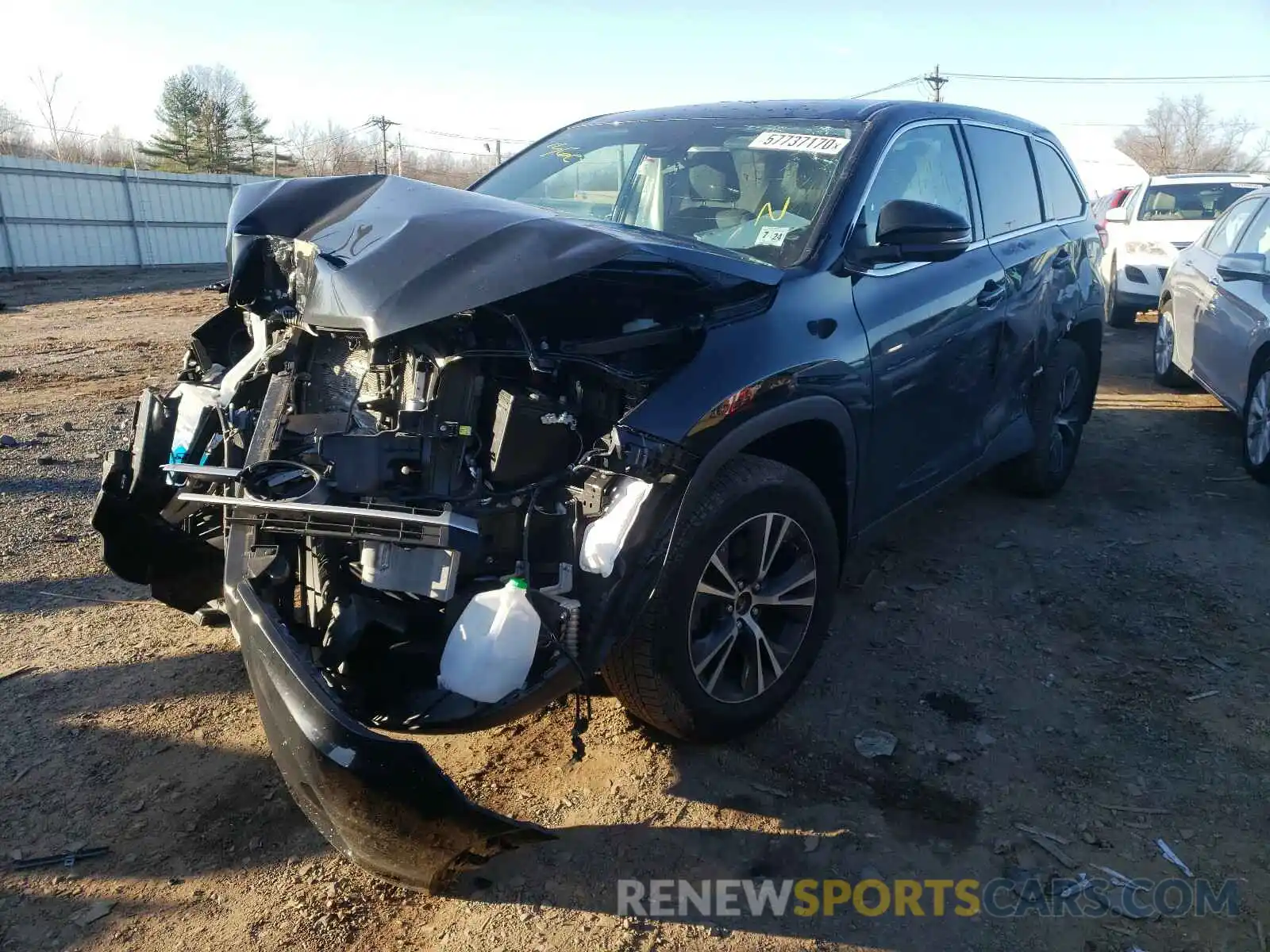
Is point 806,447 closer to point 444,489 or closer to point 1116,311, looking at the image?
point 444,489

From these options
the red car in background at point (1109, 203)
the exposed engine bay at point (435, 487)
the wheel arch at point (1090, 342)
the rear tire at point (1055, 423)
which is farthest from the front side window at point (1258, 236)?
the exposed engine bay at point (435, 487)

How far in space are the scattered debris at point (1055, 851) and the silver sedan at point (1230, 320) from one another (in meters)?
4.26

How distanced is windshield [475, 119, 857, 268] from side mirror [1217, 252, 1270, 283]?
3834 mm

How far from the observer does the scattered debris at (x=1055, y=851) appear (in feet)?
8.52

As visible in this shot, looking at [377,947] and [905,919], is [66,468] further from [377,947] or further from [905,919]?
[905,919]

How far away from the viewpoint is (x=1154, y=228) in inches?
438

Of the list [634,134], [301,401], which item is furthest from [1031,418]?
[301,401]

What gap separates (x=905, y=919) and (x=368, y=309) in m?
2.14

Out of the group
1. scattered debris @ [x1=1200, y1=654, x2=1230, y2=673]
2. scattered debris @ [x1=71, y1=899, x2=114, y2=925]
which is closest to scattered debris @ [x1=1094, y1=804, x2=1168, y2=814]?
scattered debris @ [x1=1200, y1=654, x2=1230, y2=673]

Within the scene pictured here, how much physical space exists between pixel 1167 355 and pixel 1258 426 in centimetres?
267

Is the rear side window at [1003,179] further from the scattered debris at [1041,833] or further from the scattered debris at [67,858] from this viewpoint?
the scattered debris at [67,858]

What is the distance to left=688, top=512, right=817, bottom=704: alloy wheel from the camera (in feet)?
9.24

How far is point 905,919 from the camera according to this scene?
95.0 inches

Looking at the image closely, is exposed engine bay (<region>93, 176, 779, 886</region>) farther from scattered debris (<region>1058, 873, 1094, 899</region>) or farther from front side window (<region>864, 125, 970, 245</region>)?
scattered debris (<region>1058, 873, 1094, 899</region>)
